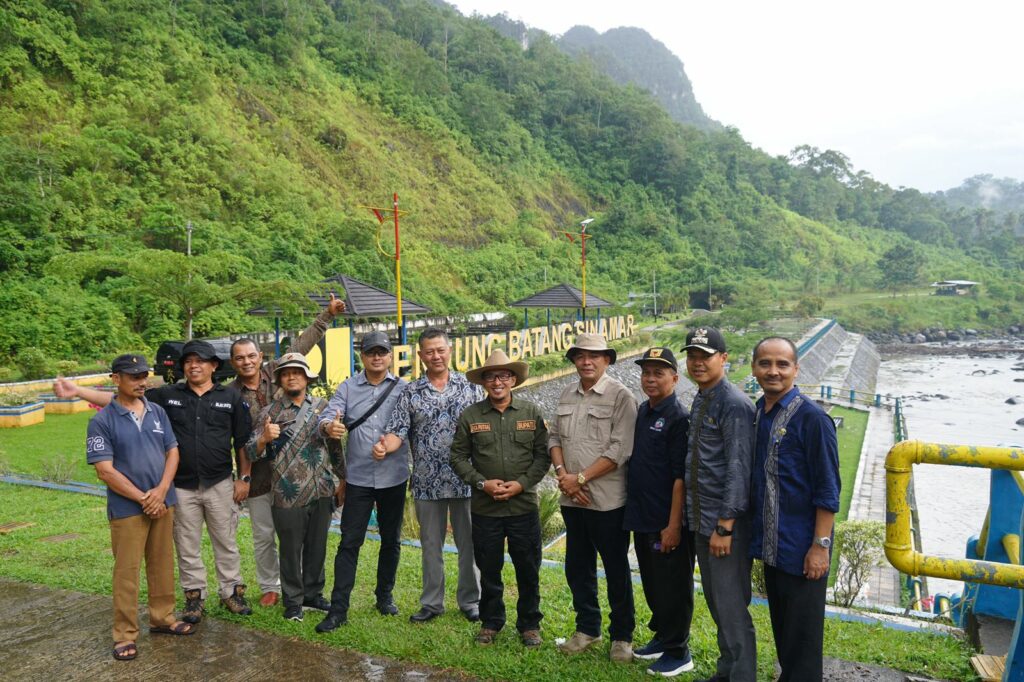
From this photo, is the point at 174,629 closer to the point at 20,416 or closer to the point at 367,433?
the point at 367,433

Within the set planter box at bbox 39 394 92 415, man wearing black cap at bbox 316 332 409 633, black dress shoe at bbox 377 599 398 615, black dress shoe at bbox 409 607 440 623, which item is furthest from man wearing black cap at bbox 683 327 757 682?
planter box at bbox 39 394 92 415

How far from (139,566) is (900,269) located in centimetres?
7210

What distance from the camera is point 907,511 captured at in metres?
2.23

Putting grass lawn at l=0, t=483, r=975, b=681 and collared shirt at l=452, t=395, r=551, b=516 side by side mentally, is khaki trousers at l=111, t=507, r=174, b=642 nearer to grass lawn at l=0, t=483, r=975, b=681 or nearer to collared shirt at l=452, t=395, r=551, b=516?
grass lawn at l=0, t=483, r=975, b=681

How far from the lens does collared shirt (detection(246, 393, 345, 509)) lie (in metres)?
3.90

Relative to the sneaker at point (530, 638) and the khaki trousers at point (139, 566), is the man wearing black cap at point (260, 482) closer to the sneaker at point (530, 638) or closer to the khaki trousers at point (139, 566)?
the khaki trousers at point (139, 566)

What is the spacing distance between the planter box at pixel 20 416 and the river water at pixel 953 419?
1452 cm

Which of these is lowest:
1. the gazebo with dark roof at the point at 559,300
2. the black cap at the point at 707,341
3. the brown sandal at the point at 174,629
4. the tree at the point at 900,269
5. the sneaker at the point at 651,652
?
the sneaker at the point at 651,652

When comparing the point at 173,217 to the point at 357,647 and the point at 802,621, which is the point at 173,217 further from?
the point at 802,621

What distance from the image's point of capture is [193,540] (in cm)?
390

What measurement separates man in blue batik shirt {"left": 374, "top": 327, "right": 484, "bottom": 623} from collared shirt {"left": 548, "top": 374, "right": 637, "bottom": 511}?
0.63m

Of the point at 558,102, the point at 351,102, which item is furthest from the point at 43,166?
the point at 558,102

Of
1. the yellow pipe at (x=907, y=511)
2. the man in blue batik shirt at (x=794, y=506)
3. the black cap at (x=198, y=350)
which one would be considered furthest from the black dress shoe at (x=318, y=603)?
the yellow pipe at (x=907, y=511)

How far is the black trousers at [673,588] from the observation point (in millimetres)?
3305
